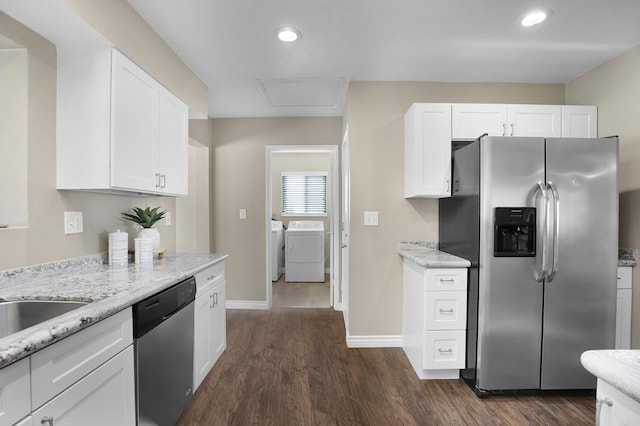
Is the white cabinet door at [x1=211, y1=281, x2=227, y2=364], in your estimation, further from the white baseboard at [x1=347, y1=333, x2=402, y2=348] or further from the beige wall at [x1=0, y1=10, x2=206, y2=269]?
the white baseboard at [x1=347, y1=333, x2=402, y2=348]

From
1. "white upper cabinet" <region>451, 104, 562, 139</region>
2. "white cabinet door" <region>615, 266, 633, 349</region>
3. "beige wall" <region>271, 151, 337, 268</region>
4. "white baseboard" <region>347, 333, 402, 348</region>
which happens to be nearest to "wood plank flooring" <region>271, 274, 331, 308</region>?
"beige wall" <region>271, 151, 337, 268</region>

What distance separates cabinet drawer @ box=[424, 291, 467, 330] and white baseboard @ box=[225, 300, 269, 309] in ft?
7.27

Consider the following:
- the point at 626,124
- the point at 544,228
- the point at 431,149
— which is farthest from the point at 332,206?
the point at 626,124

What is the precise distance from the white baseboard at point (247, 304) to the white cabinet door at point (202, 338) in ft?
5.03

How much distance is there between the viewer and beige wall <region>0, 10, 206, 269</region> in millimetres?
1452

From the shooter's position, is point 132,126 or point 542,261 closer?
point 132,126

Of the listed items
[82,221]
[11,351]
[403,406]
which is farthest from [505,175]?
[82,221]

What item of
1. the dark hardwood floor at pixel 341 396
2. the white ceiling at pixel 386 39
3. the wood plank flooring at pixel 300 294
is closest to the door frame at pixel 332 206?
the wood plank flooring at pixel 300 294

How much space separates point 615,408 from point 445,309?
5.10ft

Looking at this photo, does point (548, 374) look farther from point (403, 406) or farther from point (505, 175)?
point (505, 175)

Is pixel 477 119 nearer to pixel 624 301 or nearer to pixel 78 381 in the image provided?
pixel 624 301

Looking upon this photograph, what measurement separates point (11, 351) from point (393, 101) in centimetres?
290

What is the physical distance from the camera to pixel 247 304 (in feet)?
12.6

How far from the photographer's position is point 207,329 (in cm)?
218
